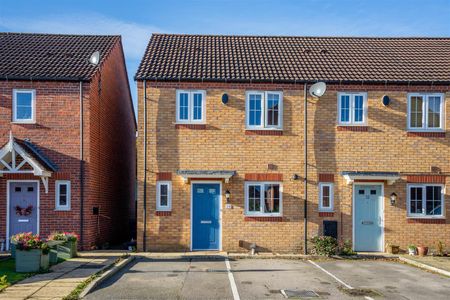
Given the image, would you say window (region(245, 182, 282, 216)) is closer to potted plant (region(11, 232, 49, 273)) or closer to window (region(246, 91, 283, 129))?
window (region(246, 91, 283, 129))

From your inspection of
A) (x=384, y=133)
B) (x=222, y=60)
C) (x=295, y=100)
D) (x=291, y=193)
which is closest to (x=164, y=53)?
(x=222, y=60)

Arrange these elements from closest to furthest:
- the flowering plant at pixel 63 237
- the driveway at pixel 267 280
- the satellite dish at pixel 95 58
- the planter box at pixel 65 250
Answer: the driveway at pixel 267 280 → the planter box at pixel 65 250 → the flowering plant at pixel 63 237 → the satellite dish at pixel 95 58

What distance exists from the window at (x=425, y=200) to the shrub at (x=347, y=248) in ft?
7.98

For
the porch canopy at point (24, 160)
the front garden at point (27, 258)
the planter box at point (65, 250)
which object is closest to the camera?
the front garden at point (27, 258)

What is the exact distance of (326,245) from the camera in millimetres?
17234

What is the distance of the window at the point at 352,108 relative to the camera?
60.2 ft

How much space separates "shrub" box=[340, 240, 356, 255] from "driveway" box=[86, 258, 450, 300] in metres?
1.03

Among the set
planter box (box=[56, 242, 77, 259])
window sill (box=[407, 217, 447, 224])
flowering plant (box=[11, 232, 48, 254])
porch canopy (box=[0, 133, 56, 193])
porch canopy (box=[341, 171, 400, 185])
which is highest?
porch canopy (box=[0, 133, 56, 193])

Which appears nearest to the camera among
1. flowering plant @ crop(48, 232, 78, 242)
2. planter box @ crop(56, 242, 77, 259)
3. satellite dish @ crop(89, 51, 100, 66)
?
planter box @ crop(56, 242, 77, 259)

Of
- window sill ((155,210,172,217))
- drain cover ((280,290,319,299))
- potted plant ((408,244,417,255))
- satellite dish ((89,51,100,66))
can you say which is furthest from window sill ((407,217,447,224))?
satellite dish ((89,51,100,66))

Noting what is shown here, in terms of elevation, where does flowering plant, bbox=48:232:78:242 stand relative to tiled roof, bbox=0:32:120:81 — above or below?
below

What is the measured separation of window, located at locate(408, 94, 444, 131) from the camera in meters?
→ 18.4

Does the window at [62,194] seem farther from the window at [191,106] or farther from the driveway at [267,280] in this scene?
the window at [191,106]

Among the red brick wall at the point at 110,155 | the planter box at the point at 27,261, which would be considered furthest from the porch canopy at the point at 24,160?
the planter box at the point at 27,261
